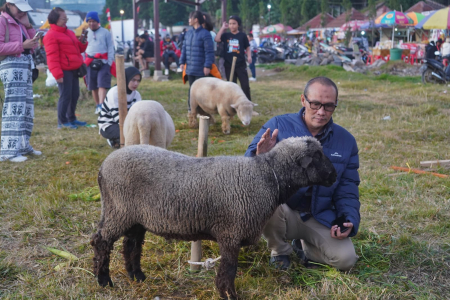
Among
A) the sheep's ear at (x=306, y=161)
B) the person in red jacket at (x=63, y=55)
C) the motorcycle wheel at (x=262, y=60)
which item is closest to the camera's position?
the sheep's ear at (x=306, y=161)

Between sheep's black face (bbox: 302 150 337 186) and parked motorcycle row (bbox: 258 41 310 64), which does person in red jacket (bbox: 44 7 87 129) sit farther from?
parked motorcycle row (bbox: 258 41 310 64)

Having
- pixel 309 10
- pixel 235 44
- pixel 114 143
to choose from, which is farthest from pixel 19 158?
pixel 309 10

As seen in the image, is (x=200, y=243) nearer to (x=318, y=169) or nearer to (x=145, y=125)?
(x=318, y=169)

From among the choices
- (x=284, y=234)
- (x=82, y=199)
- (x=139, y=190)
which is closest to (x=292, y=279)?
(x=284, y=234)

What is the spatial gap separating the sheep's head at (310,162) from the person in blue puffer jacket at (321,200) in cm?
27

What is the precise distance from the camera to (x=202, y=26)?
841 centimetres

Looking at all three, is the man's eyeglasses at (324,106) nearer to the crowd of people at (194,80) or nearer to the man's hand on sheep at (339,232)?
the crowd of people at (194,80)

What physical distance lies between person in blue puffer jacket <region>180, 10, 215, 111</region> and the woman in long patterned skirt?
327 centimetres

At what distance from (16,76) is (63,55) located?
189 centimetres

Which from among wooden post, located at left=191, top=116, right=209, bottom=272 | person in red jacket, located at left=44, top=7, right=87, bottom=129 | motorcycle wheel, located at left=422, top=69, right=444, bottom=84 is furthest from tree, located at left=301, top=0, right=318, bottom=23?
wooden post, located at left=191, top=116, right=209, bottom=272

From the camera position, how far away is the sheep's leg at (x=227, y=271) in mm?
2742

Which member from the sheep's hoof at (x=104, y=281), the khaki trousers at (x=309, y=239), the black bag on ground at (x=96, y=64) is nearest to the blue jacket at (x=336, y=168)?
the khaki trousers at (x=309, y=239)

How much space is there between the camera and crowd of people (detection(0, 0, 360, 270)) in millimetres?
3143

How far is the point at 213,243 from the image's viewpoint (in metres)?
3.63
